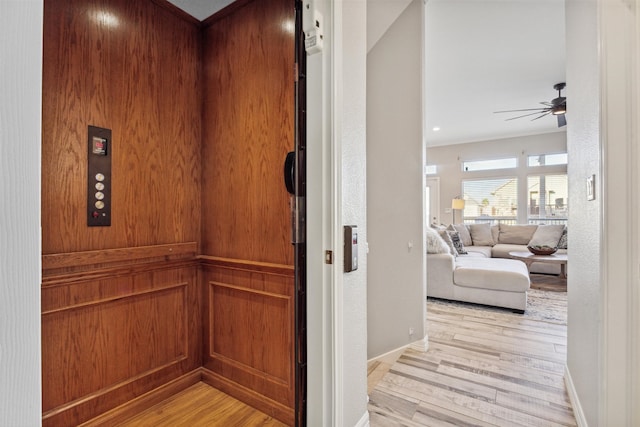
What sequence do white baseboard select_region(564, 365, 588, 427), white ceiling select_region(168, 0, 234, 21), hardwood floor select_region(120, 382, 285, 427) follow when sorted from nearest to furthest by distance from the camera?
1. white baseboard select_region(564, 365, 588, 427)
2. hardwood floor select_region(120, 382, 285, 427)
3. white ceiling select_region(168, 0, 234, 21)

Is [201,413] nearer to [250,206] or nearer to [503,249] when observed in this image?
[250,206]

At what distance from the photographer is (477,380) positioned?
2.24 meters

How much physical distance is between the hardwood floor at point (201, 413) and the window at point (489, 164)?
7563mm

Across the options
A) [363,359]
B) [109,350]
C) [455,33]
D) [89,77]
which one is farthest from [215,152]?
[455,33]

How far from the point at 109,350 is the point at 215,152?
1.33 m

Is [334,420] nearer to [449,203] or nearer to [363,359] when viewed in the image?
[363,359]

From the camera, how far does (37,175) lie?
0.45 metres

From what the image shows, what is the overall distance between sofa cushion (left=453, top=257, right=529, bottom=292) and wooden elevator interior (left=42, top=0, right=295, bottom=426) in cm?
290

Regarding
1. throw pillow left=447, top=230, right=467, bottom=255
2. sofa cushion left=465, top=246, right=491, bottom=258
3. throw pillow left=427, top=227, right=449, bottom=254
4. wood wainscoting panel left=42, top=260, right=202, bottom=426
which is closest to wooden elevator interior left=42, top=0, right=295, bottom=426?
wood wainscoting panel left=42, top=260, right=202, bottom=426

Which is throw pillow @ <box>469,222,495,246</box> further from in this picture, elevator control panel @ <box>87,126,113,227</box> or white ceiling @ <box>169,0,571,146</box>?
elevator control panel @ <box>87,126,113,227</box>

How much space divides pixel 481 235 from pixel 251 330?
621 cm

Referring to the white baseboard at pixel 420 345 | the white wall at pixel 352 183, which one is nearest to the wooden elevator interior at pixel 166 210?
the white wall at pixel 352 183

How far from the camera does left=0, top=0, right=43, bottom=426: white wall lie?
406 mm

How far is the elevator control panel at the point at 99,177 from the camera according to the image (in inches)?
67.2
